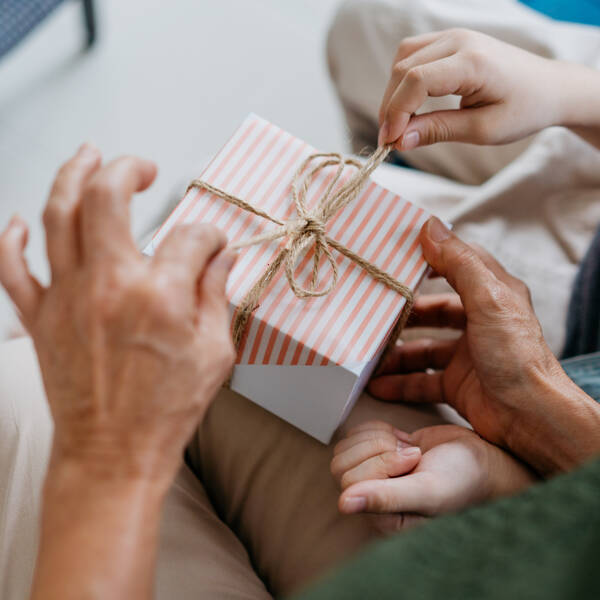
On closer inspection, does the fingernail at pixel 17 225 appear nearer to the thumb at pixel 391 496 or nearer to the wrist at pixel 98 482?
the wrist at pixel 98 482

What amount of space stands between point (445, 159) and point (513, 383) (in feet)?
1.46

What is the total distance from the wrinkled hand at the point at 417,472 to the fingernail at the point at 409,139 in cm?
30

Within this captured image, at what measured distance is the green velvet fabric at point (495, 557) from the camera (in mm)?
339

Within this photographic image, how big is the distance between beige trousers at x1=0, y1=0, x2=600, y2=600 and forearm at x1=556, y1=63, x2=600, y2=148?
7cm

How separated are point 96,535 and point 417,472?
31cm

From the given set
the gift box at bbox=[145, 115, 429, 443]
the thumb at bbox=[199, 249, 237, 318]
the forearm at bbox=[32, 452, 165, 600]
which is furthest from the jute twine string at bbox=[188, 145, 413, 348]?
the forearm at bbox=[32, 452, 165, 600]

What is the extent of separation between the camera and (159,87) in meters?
1.43

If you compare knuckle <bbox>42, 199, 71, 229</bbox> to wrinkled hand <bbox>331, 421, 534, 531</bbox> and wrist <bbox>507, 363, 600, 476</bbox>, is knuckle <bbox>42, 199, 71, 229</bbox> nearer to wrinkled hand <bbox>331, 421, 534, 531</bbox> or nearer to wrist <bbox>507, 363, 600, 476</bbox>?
wrinkled hand <bbox>331, 421, 534, 531</bbox>

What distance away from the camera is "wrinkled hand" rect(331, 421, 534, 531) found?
55cm

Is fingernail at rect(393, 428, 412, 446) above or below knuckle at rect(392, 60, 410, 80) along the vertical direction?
below

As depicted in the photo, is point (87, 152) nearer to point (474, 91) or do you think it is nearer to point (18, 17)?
point (474, 91)

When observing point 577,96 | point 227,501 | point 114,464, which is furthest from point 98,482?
point 577,96

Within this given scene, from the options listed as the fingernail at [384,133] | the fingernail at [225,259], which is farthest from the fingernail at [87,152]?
the fingernail at [384,133]

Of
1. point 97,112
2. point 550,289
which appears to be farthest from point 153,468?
point 97,112
